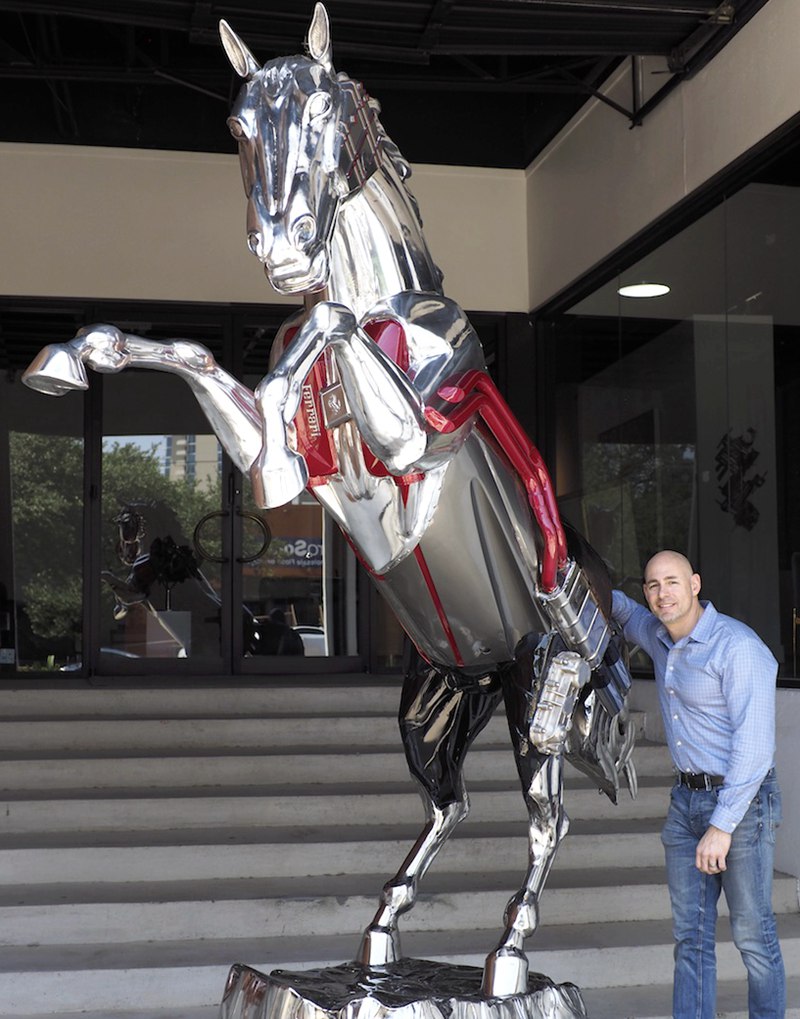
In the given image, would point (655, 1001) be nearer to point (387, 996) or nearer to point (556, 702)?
point (387, 996)

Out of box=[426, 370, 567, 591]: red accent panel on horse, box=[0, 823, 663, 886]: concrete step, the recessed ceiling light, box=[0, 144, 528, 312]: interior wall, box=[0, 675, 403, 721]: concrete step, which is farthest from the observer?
box=[0, 144, 528, 312]: interior wall

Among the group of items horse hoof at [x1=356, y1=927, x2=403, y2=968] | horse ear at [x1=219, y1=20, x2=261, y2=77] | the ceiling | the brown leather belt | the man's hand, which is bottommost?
horse hoof at [x1=356, y1=927, x2=403, y2=968]

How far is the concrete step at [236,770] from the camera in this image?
5.08 m

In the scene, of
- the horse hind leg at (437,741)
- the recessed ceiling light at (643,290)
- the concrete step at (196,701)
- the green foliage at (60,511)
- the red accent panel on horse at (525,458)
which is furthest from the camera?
the green foliage at (60,511)

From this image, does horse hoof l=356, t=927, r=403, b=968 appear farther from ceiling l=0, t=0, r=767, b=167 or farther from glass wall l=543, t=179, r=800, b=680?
ceiling l=0, t=0, r=767, b=167

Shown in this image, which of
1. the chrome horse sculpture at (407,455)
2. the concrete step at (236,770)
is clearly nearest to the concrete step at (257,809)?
the concrete step at (236,770)

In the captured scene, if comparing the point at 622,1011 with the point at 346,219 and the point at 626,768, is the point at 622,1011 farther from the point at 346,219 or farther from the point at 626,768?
the point at 346,219

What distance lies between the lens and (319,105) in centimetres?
205

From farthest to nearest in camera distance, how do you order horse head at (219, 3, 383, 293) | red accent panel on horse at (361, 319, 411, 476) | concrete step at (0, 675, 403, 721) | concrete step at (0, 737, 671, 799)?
concrete step at (0, 675, 403, 721)
concrete step at (0, 737, 671, 799)
red accent panel on horse at (361, 319, 411, 476)
horse head at (219, 3, 383, 293)

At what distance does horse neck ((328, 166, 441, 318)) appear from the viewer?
88.7 inches

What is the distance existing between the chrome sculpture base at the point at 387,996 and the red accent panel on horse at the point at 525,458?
837mm

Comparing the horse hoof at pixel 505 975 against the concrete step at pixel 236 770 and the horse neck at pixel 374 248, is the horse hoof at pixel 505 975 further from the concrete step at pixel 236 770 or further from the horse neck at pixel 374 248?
the concrete step at pixel 236 770

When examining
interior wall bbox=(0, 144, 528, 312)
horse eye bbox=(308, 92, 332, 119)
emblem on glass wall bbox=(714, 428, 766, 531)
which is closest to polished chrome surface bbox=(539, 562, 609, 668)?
horse eye bbox=(308, 92, 332, 119)

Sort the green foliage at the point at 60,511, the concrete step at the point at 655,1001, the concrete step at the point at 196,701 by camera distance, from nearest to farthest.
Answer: the concrete step at the point at 655,1001 → the concrete step at the point at 196,701 → the green foliage at the point at 60,511
